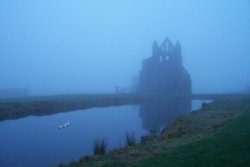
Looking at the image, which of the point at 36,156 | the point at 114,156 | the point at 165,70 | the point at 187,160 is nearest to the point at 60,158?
the point at 36,156

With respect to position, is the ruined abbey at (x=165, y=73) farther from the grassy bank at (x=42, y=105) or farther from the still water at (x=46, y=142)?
the still water at (x=46, y=142)

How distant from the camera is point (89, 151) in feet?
64.6

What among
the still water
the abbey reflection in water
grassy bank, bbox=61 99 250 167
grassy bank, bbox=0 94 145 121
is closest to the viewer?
grassy bank, bbox=61 99 250 167

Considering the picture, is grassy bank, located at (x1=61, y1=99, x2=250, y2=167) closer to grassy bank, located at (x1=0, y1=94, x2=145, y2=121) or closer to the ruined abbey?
grassy bank, located at (x1=0, y1=94, x2=145, y2=121)

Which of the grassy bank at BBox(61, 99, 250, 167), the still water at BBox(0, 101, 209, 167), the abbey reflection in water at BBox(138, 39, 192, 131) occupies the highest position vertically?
the abbey reflection in water at BBox(138, 39, 192, 131)

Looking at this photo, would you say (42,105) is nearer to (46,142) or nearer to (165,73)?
(46,142)

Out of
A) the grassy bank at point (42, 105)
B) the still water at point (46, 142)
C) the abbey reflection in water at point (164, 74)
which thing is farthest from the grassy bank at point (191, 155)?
the abbey reflection in water at point (164, 74)

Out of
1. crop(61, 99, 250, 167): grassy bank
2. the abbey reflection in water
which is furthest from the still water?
the abbey reflection in water

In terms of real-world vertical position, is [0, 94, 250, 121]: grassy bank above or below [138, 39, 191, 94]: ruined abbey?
below

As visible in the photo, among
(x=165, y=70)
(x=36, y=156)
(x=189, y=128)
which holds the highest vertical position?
(x=165, y=70)

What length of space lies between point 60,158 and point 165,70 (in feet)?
280

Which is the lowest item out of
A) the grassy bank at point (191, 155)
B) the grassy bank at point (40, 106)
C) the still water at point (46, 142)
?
the still water at point (46, 142)

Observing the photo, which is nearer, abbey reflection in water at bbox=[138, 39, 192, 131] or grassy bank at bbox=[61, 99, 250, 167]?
grassy bank at bbox=[61, 99, 250, 167]

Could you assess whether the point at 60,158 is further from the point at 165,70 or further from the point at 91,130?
the point at 165,70
